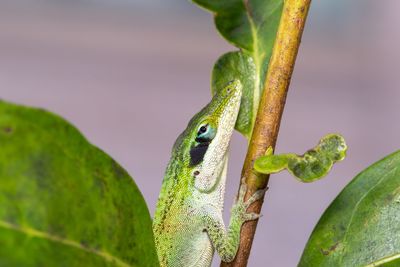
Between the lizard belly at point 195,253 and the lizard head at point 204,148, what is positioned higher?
the lizard head at point 204,148

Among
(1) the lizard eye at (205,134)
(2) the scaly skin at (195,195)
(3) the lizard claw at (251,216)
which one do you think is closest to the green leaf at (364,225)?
(3) the lizard claw at (251,216)

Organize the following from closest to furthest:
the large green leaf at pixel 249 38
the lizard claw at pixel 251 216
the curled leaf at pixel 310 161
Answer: the curled leaf at pixel 310 161 < the lizard claw at pixel 251 216 < the large green leaf at pixel 249 38

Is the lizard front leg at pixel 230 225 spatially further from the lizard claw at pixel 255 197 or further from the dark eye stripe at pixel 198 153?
the dark eye stripe at pixel 198 153

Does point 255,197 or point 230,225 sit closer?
point 255,197

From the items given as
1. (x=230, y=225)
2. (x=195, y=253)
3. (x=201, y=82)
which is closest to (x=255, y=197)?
(x=230, y=225)

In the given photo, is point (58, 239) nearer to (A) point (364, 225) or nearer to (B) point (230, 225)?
(A) point (364, 225)

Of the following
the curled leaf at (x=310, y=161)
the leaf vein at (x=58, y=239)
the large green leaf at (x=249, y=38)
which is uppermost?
the large green leaf at (x=249, y=38)

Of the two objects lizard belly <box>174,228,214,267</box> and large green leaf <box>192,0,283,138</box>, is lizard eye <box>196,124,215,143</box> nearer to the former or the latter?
lizard belly <box>174,228,214,267</box>
